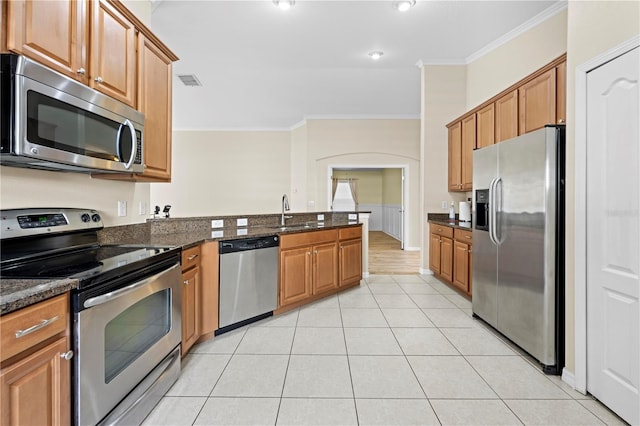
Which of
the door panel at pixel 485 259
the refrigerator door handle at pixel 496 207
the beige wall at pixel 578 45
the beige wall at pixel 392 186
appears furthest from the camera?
the beige wall at pixel 392 186

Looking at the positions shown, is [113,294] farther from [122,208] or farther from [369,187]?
[369,187]

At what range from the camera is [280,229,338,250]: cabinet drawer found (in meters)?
3.09

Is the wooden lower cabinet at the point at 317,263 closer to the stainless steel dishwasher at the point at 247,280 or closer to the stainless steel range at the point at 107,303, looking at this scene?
the stainless steel dishwasher at the point at 247,280

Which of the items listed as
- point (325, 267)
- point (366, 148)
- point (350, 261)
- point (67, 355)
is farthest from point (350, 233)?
point (366, 148)

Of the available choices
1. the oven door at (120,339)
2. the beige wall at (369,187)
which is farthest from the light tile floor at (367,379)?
the beige wall at (369,187)

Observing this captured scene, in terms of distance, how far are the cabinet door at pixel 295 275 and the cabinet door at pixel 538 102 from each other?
261cm

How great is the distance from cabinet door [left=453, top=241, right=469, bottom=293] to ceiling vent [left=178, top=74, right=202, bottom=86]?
479 cm

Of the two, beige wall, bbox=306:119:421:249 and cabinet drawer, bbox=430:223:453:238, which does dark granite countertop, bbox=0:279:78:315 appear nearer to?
cabinet drawer, bbox=430:223:453:238

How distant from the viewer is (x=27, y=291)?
1.02 meters

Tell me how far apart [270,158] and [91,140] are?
6692mm

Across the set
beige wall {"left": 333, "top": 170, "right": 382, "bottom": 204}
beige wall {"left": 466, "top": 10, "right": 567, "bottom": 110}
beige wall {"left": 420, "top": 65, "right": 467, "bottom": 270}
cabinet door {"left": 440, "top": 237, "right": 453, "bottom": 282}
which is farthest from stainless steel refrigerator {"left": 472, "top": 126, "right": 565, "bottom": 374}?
beige wall {"left": 333, "top": 170, "right": 382, "bottom": 204}

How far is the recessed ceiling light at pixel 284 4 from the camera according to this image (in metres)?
3.08

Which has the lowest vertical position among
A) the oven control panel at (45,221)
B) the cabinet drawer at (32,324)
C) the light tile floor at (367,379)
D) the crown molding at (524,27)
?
the light tile floor at (367,379)

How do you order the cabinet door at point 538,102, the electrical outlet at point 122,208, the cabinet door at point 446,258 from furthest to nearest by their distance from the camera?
the cabinet door at point 446,258, the cabinet door at point 538,102, the electrical outlet at point 122,208
